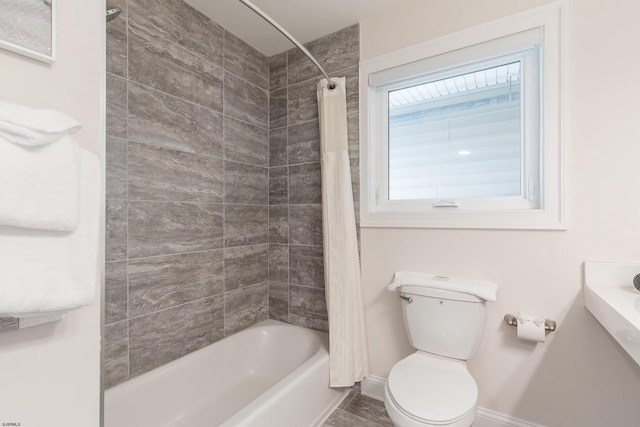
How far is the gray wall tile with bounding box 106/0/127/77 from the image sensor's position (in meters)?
1.33

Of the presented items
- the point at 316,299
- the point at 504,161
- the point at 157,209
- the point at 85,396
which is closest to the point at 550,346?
the point at 504,161

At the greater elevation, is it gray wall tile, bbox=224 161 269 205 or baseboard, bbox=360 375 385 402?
gray wall tile, bbox=224 161 269 205

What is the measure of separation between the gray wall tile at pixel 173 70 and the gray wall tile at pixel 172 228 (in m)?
0.64

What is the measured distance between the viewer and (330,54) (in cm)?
193

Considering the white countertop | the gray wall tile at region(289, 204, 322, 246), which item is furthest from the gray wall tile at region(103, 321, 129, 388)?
the white countertop

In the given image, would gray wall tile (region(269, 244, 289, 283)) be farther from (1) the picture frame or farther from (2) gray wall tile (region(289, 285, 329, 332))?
(1) the picture frame

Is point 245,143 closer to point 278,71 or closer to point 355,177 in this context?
point 278,71

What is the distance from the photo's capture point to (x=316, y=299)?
79.0 inches

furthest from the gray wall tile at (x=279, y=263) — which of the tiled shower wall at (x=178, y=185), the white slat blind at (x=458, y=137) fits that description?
the white slat blind at (x=458, y=137)

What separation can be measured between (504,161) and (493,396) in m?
1.21

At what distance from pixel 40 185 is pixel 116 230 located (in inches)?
40.3

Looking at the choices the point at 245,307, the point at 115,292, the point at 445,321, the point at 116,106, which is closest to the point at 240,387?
the point at 245,307

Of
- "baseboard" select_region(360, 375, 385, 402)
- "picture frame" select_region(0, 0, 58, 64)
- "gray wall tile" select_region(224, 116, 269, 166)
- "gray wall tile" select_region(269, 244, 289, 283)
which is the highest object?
"gray wall tile" select_region(224, 116, 269, 166)

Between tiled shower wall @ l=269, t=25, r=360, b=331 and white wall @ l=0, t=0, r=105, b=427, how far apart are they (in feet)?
4.63
